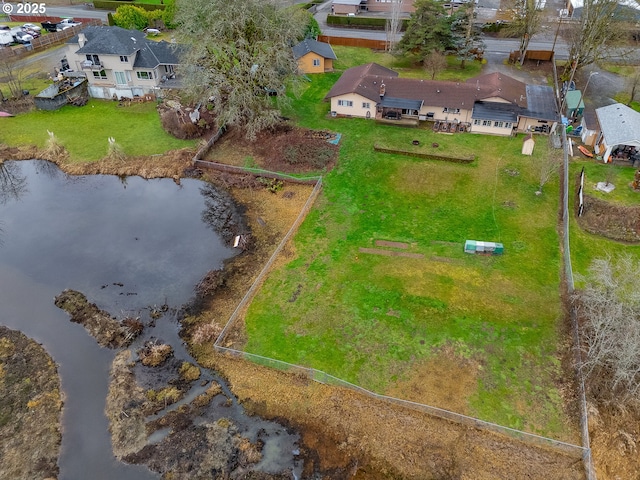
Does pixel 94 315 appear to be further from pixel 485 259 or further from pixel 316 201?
pixel 485 259

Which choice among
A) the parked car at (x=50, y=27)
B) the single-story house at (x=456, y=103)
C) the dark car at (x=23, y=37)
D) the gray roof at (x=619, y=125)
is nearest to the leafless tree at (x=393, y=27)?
the single-story house at (x=456, y=103)

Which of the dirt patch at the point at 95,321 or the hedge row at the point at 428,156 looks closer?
the dirt patch at the point at 95,321

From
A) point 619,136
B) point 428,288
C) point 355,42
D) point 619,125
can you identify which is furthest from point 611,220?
point 355,42

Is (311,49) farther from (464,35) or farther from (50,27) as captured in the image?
(50,27)

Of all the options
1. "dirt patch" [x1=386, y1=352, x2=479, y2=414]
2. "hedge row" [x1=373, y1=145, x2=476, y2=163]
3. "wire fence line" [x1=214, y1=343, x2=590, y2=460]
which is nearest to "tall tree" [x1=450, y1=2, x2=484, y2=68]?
"hedge row" [x1=373, y1=145, x2=476, y2=163]

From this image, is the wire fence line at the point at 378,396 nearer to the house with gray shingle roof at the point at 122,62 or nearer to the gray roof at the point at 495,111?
the gray roof at the point at 495,111

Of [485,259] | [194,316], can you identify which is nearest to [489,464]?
[485,259]

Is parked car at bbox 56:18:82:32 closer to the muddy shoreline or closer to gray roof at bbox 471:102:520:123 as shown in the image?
gray roof at bbox 471:102:520:123
